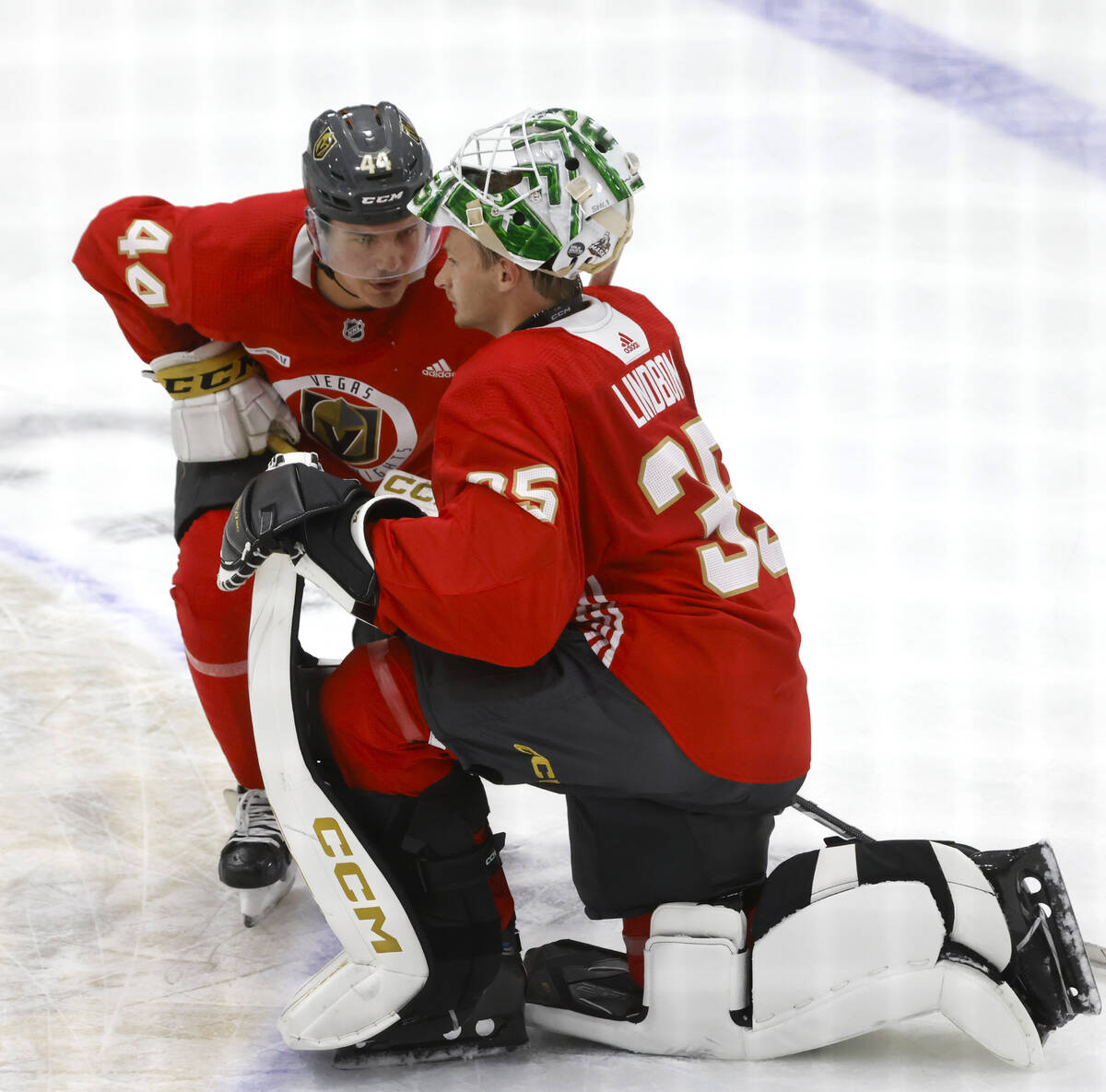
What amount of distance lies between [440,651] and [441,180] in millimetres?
659

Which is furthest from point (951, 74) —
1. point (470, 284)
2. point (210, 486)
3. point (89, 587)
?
point (470, 284)

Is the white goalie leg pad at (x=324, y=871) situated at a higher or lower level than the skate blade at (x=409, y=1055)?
higher

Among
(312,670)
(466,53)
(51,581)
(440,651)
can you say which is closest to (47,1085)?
(312,670)

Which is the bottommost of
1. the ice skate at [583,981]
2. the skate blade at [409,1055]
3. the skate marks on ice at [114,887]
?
the skate marks on ice at [114,887]

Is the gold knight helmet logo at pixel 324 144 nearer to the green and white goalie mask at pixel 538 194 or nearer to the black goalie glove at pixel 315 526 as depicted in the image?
the green and white goalie mask at pixel 538 194

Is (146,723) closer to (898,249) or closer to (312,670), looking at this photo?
(312,670)

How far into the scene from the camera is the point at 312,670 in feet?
7.49

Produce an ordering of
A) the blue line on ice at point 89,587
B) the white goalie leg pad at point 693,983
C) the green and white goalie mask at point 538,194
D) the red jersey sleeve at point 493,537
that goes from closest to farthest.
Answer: the red jersey sleeve at point 493,537 → the green and white goalie mask at point 538,194 → the white goalie leg pad at point 693,983 → the blue line on ice at point 89,587

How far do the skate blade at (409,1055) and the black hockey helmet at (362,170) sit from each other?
1.30 meters

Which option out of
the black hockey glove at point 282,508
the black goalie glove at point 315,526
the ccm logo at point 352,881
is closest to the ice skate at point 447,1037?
the ccm logo at point 352,881

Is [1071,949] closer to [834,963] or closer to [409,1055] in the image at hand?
[834,963]

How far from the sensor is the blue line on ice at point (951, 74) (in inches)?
219

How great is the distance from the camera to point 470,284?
2104 mm

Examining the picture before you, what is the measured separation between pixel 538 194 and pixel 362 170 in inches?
18.7
